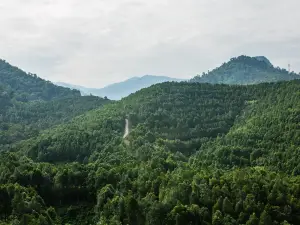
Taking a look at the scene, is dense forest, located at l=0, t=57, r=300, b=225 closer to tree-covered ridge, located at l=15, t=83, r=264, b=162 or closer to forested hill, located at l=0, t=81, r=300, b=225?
forested hill, located at l=0, t=81, r=300, b=225

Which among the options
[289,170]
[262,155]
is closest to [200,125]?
[262,155]

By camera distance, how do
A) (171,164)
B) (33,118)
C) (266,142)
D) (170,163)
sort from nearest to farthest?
(171,164) < (170,163) < (266,142) < (33,118)

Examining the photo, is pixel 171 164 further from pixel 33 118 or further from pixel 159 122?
pixel 33 118

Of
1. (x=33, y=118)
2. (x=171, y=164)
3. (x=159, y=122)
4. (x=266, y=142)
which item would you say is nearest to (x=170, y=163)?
(x=171, y=164)

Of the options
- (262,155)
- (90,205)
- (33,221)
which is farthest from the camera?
(262,155)

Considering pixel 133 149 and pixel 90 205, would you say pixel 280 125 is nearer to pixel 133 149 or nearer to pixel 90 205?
pixel 133 149

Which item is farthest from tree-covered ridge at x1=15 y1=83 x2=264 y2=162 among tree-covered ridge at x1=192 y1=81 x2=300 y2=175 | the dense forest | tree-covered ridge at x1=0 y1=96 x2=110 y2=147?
tree-covered ridge at x1=0 y1=96 x2=110 y2=147
